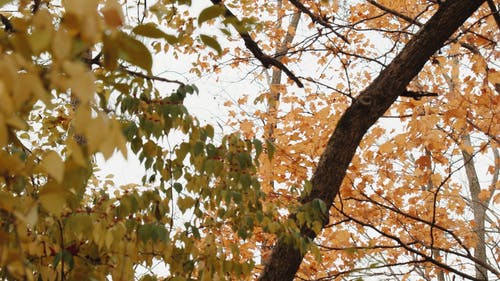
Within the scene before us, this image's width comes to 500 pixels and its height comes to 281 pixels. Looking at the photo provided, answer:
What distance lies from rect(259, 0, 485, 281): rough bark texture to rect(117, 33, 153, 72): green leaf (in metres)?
2.29

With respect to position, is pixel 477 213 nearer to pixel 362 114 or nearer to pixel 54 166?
pixel 362 114

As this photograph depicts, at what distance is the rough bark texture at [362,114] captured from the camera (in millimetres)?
3104

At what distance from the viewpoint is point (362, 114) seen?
3188 mm

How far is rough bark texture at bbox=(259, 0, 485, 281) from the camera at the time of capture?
10.2ft

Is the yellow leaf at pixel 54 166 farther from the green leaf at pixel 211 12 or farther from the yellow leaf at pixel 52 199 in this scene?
the green leaf at pixel 211 12

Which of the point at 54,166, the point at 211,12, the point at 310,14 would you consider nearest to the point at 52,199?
the point at 54,166

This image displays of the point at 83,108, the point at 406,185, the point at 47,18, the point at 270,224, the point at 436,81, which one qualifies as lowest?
the point at 83,108

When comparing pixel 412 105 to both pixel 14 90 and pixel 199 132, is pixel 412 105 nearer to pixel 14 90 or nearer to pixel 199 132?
pixel 199 132

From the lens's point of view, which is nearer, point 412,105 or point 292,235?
point 292,235

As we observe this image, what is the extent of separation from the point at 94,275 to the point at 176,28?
12.9ft

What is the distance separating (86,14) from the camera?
0.75 m

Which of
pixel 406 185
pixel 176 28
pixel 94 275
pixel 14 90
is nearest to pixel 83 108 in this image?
pixel 14 90

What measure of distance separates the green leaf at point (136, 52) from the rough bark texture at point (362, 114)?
2.29 m

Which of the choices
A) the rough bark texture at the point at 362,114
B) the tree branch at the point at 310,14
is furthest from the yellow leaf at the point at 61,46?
the tree branch at the point at 310,14
